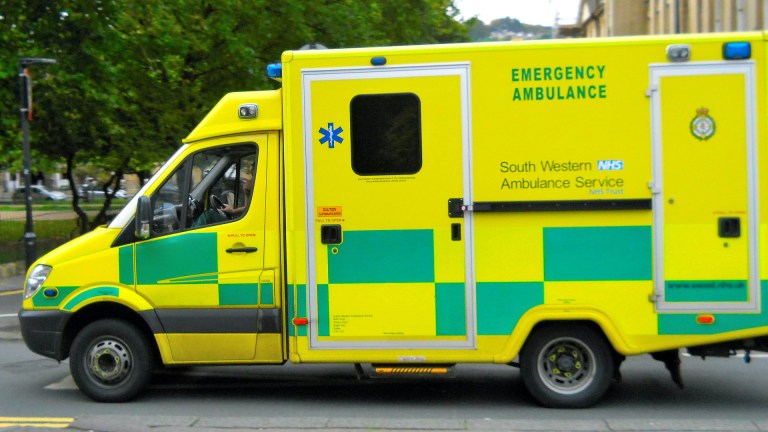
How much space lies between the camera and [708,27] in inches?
1179

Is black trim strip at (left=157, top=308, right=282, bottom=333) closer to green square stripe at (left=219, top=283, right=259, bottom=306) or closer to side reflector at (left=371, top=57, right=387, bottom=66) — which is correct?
green square stripe at (left=219, top=283, right=259, bottom=306)

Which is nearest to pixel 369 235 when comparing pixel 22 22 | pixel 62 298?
pixel 62 298

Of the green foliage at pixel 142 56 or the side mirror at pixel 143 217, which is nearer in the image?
the side mirror at pixel 143 217

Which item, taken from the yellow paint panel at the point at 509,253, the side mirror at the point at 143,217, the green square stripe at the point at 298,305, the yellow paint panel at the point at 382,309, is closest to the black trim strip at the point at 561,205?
the yellow paint panel at the point at 509,253

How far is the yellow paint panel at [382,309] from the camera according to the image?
6.87 m

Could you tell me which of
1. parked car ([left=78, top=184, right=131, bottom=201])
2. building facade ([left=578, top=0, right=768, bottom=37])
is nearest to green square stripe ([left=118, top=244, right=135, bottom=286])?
parked car ([left=78, top=184, right=131, bottom=201])

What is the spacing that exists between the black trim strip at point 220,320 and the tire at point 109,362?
361 mm

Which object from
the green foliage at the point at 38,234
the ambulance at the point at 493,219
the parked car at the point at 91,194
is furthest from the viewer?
the parked car at the point at 91,194

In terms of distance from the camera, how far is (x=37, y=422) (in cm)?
687

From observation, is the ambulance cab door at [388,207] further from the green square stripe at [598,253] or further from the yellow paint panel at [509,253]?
the green square stripe at [598,253]

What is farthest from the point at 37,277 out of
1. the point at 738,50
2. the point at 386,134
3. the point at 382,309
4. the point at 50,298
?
the point at 738,50

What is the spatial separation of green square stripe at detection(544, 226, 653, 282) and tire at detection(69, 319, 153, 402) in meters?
3.45

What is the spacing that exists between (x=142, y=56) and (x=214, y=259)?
13334 mm

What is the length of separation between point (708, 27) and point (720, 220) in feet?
84.4
